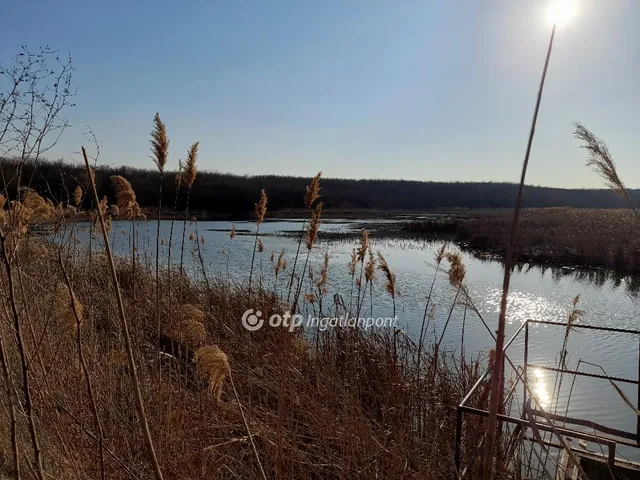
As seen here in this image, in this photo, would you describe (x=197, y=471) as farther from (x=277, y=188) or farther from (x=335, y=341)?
(x=277, y=188)

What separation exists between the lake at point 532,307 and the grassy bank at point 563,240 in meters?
1.18

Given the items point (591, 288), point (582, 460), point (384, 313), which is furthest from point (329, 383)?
point (591, 288)

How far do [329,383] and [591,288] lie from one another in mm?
10826

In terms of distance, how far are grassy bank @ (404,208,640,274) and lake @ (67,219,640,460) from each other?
1183 millimetres

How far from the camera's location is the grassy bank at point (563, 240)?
15.0 m

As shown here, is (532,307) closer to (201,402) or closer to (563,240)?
(201,402)

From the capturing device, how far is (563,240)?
18.1 m

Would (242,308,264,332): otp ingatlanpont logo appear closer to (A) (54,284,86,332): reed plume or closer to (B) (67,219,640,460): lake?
(B) (67,219,640,460): lake

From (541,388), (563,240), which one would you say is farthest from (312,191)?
(563,240)

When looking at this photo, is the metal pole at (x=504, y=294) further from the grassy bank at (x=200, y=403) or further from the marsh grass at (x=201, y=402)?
the grassy bank at (x=200, y=403)

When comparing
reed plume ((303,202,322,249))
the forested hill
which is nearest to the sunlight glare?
reed plume ((303,202,322,249))

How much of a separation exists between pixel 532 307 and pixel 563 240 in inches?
378

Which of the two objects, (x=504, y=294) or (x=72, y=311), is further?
(x=72, y=311)

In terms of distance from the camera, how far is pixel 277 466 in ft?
7.93
